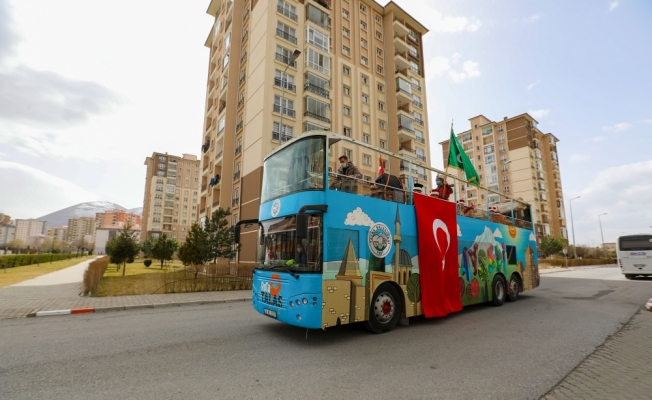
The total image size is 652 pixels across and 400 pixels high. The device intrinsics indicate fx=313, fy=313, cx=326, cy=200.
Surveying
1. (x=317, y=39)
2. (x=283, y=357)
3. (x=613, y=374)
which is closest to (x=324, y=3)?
(x=317, y=39)

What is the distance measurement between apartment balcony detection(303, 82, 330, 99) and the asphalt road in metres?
25.0

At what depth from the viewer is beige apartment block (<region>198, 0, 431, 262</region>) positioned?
27.8 meters

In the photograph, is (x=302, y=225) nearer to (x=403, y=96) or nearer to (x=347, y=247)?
(x=347, y=247)

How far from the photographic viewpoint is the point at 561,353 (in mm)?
5387

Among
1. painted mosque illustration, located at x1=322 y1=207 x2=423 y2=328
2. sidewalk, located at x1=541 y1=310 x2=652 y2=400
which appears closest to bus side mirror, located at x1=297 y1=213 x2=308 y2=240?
painted mosque illustration, located at x1=322 y1=207 x2=423 y2=328

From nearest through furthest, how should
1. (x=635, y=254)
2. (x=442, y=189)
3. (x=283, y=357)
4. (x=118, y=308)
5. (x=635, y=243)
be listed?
(x=283, y=357), (x=442, y=189), (x=118, y=308), (x=635, y=254), (x=635, y=243)

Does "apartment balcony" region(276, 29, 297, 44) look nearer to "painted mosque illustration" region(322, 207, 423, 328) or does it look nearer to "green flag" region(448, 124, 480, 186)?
"green flag" region(448, 124, 480, 186)

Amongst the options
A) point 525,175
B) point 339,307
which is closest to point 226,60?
point 339,307

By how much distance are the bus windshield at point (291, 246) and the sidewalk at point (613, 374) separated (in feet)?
12.5

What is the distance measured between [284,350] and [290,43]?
29.5 metres

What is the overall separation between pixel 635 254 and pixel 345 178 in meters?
27.1

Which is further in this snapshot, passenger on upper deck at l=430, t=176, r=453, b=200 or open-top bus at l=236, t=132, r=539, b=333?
passenger on upper deck at l=430, t=176, r=453, b=200

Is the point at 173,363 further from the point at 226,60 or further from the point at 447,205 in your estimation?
the point at 226,60

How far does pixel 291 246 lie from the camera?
20.3 feet
